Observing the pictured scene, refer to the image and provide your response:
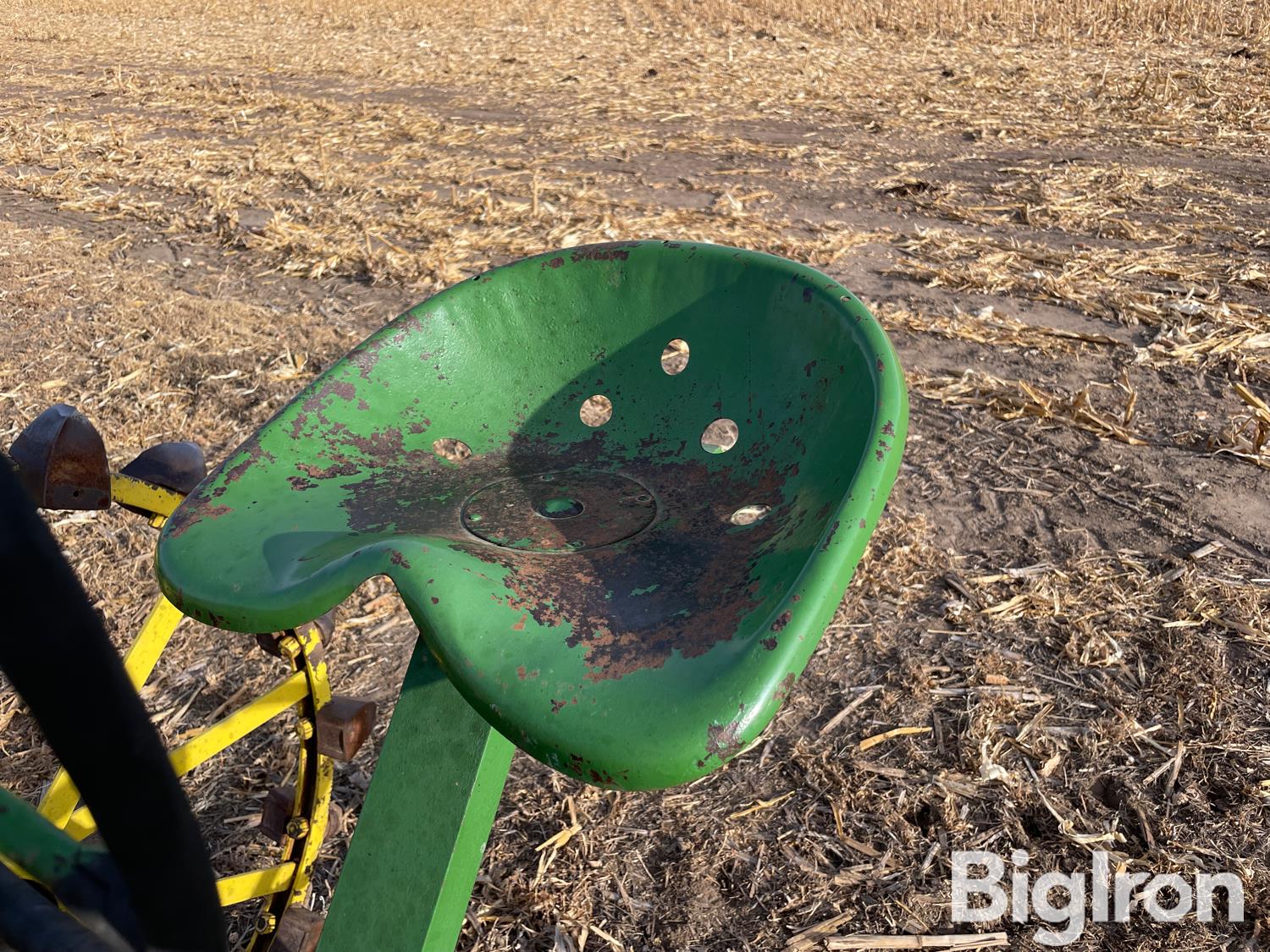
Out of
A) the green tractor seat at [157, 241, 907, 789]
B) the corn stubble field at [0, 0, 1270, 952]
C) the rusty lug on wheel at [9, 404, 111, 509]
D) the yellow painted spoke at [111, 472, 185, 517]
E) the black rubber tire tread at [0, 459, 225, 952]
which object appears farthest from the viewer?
the corn stubble field at [0, 0, 1270, 952]

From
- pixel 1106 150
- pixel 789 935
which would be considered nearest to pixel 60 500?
pixel 789 935

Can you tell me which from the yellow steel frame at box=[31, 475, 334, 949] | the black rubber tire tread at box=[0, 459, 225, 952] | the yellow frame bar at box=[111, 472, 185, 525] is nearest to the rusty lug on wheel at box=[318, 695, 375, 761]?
the yellow steel frame at box=[31, 475, 334, 949]

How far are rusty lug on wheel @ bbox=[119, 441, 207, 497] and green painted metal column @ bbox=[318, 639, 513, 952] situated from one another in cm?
61

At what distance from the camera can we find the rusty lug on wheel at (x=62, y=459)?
1.52m

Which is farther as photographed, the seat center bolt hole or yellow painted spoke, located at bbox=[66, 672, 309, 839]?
yellow painted spoke, located at bbox=[66, 672, 309, 839]

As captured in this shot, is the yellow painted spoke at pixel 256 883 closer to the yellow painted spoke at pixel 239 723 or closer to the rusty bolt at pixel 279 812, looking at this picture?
the rusty bolt at pixel 279 812

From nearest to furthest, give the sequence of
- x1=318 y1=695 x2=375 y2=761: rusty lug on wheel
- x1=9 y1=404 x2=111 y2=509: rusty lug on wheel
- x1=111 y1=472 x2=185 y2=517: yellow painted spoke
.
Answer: x1=9 y1=404 x2=111 y2=509: rusty lug on wheel < x1=111 y1=472 x2=185 y2=517: yellow painted spoke < x1=318 y1=695 x2=375 y2=761: rusty lug on wheel

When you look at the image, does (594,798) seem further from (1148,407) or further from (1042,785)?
(1148,407)

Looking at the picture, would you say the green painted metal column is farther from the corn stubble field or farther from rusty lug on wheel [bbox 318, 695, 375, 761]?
the corn stubble field

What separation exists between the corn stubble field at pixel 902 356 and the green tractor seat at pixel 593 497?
1.04 metres

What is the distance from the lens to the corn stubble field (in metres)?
2.12

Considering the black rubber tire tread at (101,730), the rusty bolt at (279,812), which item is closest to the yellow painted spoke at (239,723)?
the rusty bolt at (279,812)

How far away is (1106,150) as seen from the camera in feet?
21.1

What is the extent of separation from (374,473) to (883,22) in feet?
37.0
